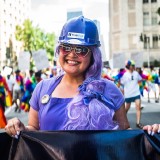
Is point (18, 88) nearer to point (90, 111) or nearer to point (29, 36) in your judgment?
point (90, 111)

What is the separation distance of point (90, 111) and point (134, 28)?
8054 cm

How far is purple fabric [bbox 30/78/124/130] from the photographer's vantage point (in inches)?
111

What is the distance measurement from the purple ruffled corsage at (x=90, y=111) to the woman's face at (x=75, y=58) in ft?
0.38

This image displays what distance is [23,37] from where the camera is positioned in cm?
8094

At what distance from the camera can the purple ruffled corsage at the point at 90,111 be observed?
282 cm

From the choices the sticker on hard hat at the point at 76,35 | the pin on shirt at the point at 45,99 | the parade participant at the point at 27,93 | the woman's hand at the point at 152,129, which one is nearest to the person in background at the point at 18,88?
the parade participant at the point at 27,93

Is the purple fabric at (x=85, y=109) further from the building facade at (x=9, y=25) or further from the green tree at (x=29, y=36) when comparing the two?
the green tree at (x=29, y=36)

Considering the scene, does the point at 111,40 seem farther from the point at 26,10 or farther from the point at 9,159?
the point at 9,159

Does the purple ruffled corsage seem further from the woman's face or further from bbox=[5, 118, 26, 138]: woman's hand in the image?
bbox=[5, 118, 26, 138]: woman's hand

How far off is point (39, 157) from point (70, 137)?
0.65ft

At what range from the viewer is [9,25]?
87562mm

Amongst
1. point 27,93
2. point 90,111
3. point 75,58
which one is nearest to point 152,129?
point 90,111

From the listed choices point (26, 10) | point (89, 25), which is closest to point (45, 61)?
point (89, 25)

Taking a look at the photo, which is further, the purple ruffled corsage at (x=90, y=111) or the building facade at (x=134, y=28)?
the building facade at (x=134, y=28)
